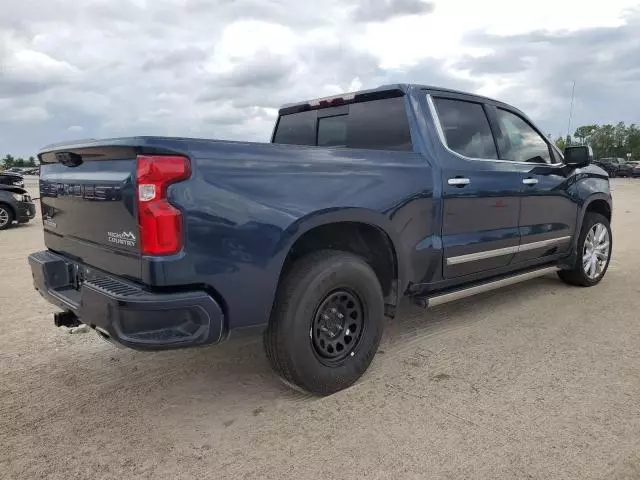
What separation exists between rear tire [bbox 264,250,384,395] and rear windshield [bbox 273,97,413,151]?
1.06 metres

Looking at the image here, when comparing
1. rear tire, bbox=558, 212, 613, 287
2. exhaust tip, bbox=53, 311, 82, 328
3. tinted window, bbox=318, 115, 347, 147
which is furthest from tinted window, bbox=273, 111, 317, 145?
rear tire, bbox=558, 212, 613, 287

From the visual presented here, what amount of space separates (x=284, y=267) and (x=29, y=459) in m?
1.57

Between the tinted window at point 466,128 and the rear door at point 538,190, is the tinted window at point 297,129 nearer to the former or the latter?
the tinted window at point 466,128

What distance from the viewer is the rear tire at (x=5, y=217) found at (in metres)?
11.4

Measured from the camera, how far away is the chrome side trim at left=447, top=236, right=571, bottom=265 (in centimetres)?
388

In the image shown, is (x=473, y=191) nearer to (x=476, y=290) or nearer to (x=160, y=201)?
(x=476, y=290)

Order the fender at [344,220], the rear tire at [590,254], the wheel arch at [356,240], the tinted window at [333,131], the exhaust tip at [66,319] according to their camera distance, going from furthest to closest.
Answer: the rear tire at [590,254]
the tinted window at [333,131]
the exhaust tip at [66,319]
the wheel arch at [356,240]
the fender at [344,220]

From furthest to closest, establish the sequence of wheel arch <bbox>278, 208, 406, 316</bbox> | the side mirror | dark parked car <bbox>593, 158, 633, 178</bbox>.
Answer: dark parked car <bbox>593, 158, 633, 178</bbox>, the side mirror, wheel arch <bbox>278, 208, 406, 316</bbox>

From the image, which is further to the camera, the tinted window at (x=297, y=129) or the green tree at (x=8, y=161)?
the green tree at (x=8, y=161)

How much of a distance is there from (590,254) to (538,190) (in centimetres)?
153

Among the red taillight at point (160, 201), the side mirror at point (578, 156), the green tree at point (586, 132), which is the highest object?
the green tree at point (586, 132)

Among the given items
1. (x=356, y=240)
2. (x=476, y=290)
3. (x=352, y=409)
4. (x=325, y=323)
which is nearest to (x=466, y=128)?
(x=476, y=290)

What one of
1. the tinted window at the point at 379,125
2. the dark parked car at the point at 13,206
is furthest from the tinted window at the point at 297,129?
the dark parked car at the point at 13,206

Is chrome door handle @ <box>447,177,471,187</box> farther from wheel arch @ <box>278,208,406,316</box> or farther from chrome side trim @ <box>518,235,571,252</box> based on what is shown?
chrome side trim @ <box>518,235,571,252</box>
